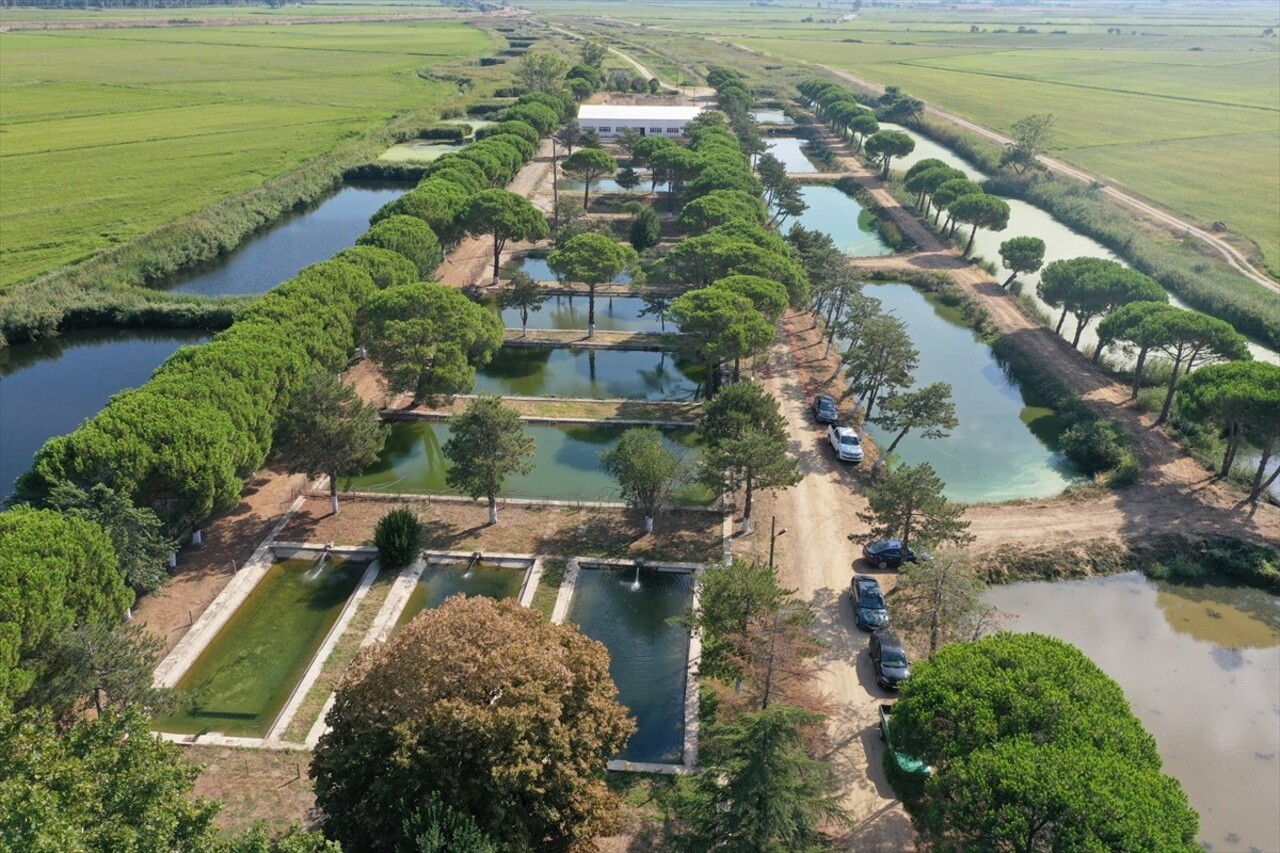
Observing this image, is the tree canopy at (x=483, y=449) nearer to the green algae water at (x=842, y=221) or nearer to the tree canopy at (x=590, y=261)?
the tree canopy at (x=590, y=261)

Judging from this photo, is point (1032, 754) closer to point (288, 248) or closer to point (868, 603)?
point (868, 603)

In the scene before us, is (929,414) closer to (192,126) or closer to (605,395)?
(605,395)

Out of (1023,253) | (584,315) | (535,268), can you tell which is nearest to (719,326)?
(584,315)

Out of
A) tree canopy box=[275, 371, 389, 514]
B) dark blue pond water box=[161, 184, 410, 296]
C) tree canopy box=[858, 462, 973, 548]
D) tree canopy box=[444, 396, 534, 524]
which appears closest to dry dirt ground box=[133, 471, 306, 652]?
tree canopy box=[275, 371, 389, 514]

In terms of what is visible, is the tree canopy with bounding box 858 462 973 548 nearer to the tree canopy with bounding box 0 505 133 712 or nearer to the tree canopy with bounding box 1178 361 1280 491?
the tree canopy with bounding box 1178 361 1280 491

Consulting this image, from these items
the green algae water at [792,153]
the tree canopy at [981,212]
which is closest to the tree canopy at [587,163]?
the green algae water at [792,153]
